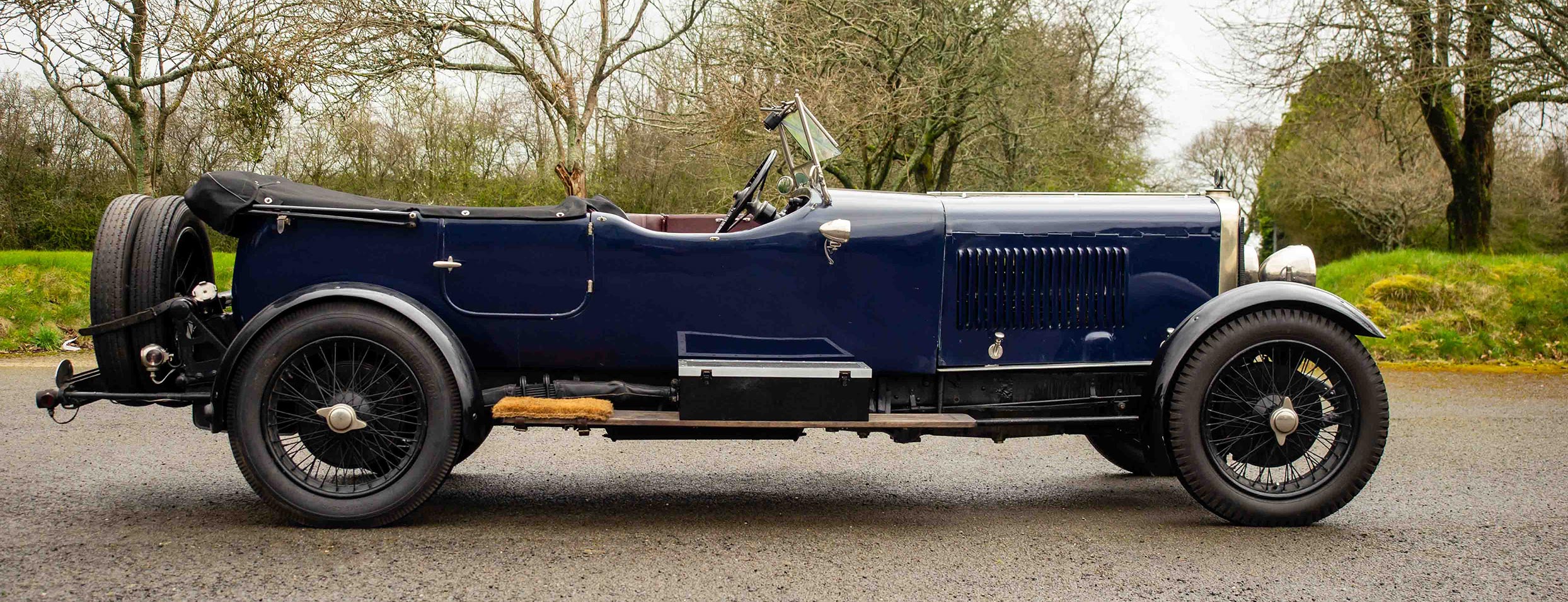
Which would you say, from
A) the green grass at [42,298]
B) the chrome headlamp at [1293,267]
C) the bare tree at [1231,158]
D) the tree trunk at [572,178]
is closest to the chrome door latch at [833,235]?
the chrome headlamp at [1293,267]

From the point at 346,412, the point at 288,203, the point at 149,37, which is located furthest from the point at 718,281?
the point at 149,37

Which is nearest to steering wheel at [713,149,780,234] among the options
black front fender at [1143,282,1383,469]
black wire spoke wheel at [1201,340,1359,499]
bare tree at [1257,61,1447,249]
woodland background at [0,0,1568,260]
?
black front fender at [1143,282,1383,469]

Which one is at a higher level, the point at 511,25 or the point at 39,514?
the point at 511,25

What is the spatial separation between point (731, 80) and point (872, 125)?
2.16 metres

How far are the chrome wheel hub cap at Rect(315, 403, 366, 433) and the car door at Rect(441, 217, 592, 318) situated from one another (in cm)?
54

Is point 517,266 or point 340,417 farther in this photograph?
point 517,266

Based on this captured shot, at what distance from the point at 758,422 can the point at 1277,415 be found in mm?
2013

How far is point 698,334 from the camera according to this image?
408 centimetres

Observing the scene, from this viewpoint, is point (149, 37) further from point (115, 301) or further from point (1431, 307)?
point (1431, 307)

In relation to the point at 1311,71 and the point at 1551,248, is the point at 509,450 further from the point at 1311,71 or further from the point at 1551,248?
the point at 1551,248

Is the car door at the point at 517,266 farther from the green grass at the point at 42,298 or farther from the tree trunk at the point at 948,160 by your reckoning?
the tree trunk at the point at 948,160

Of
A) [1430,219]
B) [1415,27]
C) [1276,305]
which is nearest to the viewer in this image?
[1276,305]

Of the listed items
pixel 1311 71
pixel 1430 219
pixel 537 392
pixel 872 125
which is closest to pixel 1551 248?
pixel 1430 219

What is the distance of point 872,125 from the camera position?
45.7 ft
